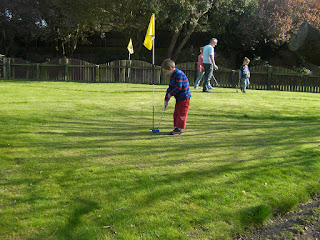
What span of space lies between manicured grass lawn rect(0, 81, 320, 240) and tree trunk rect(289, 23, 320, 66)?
5.51ft

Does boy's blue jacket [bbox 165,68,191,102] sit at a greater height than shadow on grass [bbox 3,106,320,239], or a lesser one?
greater

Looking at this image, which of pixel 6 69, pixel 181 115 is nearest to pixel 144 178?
pixel 181 115

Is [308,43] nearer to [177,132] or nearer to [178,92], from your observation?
[178,92]

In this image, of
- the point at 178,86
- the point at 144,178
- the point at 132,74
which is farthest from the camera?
the point at 132,74

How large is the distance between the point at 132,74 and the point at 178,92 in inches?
683

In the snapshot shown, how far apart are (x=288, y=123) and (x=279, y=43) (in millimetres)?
24051

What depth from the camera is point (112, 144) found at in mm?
5844

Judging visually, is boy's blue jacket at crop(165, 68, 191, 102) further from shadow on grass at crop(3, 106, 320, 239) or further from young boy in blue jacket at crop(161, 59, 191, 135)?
shadow on grass at crop(3, 106, 320, 239)

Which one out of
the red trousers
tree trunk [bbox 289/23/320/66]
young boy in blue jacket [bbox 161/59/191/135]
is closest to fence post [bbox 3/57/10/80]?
young boy in blue jacket [bbox 161/59/191/135]

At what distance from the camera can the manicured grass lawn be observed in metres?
3.42

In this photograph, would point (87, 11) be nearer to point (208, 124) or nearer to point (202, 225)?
point (208, 124)

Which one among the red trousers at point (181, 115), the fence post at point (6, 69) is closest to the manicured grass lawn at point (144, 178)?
the red trousers at point (181, 115)

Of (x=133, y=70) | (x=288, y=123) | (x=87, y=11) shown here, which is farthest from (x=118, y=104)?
(x=87, y=11)

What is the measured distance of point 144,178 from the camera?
434 cm
